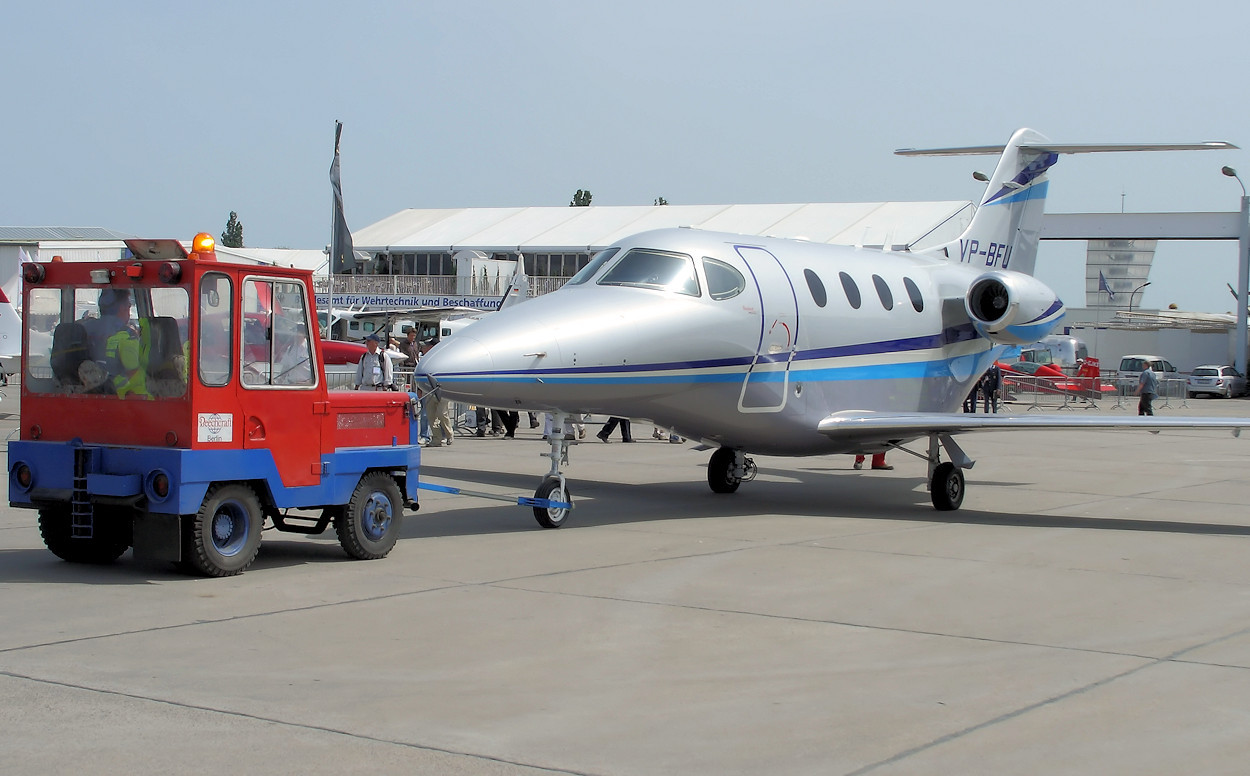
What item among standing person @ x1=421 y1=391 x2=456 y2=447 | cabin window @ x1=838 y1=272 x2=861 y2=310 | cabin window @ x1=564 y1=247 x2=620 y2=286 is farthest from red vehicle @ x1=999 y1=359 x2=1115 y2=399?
cabin window @ x1=564 y1=247 x2=620 y2=286

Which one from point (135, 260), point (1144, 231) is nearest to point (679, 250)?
point (135, 260)

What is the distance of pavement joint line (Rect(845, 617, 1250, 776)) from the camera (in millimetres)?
5371

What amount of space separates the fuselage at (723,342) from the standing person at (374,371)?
977 cm

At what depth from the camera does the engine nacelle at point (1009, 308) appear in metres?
17.0

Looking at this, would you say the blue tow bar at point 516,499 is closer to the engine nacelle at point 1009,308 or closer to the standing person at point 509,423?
the engine nacelle at point 1009,308

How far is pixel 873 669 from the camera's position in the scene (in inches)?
276

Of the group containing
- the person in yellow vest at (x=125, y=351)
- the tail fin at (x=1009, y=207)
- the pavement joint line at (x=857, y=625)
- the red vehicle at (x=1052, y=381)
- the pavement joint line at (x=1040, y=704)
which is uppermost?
the tail fin at (x=1009, y=207)

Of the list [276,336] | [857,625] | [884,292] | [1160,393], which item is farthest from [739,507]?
[1160,393]

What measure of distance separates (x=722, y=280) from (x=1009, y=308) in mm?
5322

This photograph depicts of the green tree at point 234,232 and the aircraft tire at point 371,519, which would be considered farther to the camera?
the green tree at point 234,232

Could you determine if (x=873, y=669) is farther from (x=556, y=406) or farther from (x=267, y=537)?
(x=267, y=537)

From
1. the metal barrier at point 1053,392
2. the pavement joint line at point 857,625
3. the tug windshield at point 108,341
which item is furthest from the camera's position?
the metal barrier at point 1053,392

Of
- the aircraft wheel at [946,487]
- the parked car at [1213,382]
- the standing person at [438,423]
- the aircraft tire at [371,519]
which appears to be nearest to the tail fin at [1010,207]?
the aircraft wheel at [946,487]

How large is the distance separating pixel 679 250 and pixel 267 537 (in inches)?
200
